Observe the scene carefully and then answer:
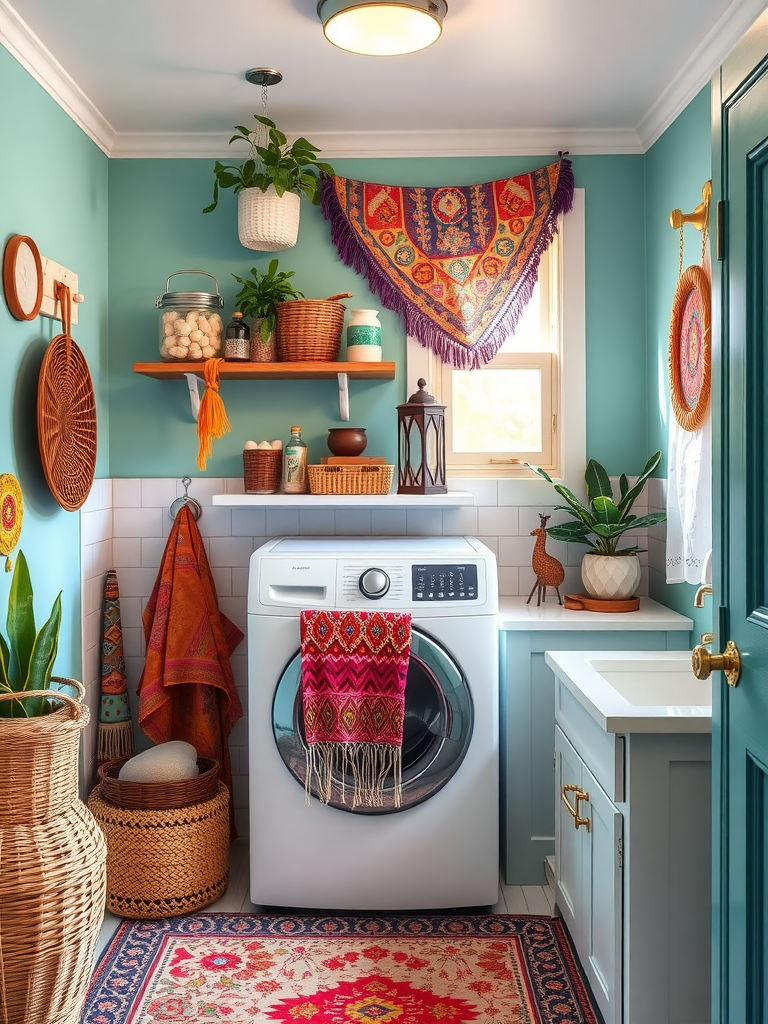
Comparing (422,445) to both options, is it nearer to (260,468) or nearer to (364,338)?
(364,338)

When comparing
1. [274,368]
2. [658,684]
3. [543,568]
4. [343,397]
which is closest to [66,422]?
[274,368]

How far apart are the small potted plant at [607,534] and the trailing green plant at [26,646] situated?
5.27 ft

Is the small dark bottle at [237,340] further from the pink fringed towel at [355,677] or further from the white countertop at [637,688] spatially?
the white countertop at [637,688]

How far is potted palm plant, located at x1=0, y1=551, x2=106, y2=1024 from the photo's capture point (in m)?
1.84

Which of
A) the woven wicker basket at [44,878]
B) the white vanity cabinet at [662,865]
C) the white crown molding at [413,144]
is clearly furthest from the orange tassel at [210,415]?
the white vanity cabinet at [662,865]

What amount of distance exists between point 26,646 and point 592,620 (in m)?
1.63

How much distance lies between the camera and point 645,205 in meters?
3.23

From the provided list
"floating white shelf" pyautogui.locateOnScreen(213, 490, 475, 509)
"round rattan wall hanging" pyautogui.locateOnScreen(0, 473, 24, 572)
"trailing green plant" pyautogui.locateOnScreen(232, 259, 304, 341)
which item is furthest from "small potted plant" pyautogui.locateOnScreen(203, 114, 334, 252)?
"round rattan wall hanging" pyautogui.locateOnScreen(0, 473, 24, 572)

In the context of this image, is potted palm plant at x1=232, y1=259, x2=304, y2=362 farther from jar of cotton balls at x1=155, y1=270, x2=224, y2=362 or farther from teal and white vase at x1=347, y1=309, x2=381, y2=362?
teal and white vase at x1=347, y1=309, x2=381, y2=362

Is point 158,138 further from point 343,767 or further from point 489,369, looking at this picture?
point 343,767

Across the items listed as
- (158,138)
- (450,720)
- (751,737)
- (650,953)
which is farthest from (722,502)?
(158,138)

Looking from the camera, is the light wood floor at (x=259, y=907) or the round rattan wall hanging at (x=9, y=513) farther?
the light wood floor at (x=259, y=907)

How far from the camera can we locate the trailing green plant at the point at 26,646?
2.10 m

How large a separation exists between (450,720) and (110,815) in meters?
1.02
